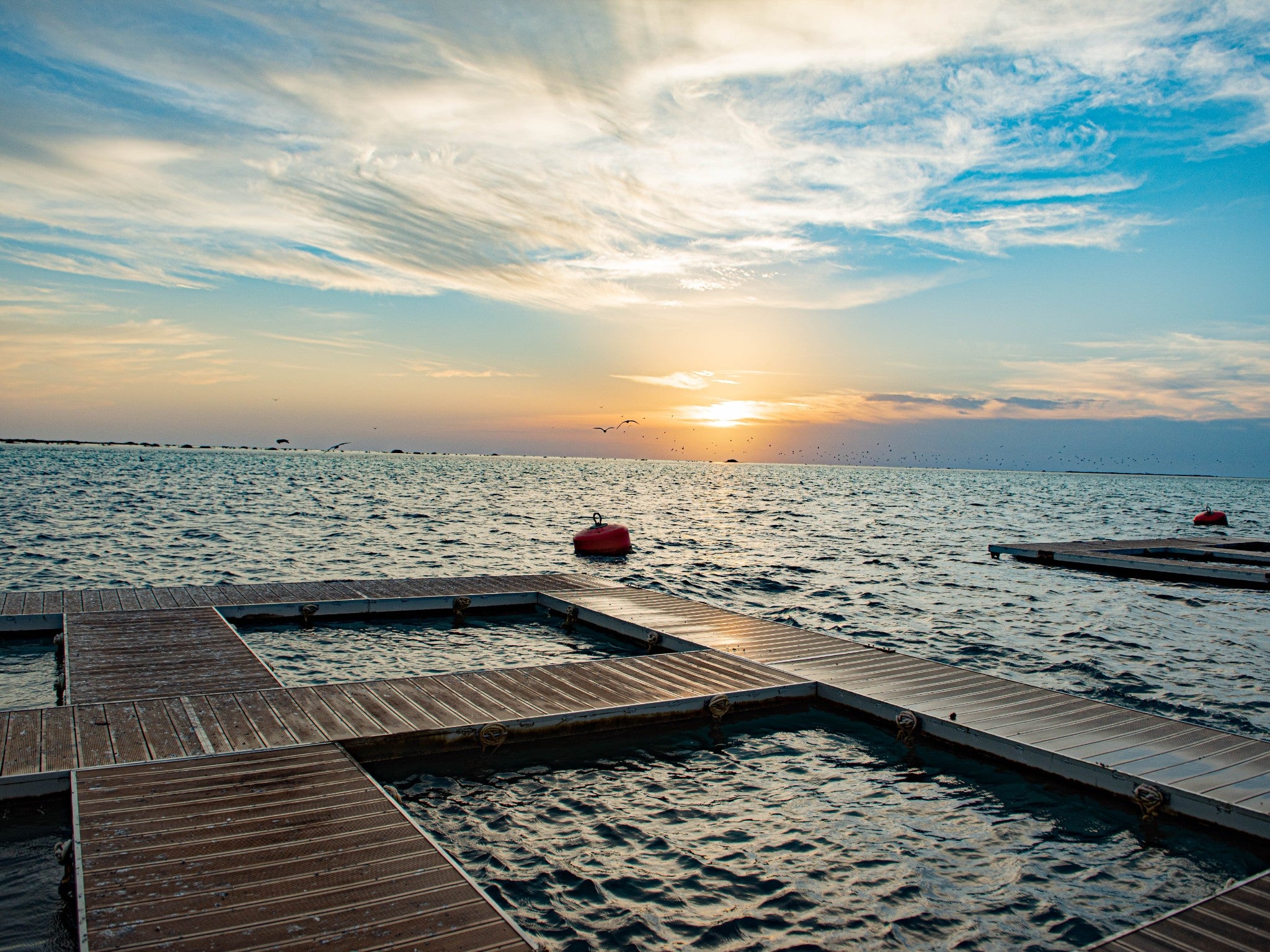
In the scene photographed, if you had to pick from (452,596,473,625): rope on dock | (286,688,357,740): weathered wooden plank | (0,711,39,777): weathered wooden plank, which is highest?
(0,711,39,777): weathered wooden plank

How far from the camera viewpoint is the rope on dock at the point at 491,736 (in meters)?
9.21

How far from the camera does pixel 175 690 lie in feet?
33.9

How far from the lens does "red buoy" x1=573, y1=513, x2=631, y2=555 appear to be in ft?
102

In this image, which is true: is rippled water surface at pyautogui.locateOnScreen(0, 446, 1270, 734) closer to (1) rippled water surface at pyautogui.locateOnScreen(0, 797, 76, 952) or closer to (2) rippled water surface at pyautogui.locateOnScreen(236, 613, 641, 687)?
(2) rippled water surface at pyautogui.locateOnScreen(236, 613, 641, 687)

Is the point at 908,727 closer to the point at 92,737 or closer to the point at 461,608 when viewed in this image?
the point at 92,737

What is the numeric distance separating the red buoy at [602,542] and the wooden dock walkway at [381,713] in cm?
1866

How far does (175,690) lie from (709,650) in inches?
292

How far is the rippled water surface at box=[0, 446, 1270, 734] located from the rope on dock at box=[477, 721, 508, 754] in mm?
9651

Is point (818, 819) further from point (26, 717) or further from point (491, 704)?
point (26, 717)

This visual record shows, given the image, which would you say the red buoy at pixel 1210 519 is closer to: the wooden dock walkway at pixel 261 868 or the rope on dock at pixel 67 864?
the wooden dock walkway at pixel 261 868

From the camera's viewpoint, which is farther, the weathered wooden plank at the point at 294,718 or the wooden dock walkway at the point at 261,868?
the weathered wooden plank at the point at 294,718

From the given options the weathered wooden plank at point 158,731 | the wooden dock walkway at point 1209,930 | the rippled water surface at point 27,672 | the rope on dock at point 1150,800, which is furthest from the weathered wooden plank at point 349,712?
the rope on dock at point 1150,800

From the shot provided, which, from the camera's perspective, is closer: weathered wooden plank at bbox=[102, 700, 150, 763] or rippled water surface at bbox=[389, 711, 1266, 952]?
rippled water surface at bbox=[389, 711, 1266, 952]

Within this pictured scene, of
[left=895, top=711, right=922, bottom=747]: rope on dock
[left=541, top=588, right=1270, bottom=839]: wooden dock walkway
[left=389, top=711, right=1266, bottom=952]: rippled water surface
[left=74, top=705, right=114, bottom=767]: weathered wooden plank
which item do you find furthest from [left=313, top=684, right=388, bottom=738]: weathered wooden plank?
[left=895, top=711, right=922, bottom=747]: rope on dock
